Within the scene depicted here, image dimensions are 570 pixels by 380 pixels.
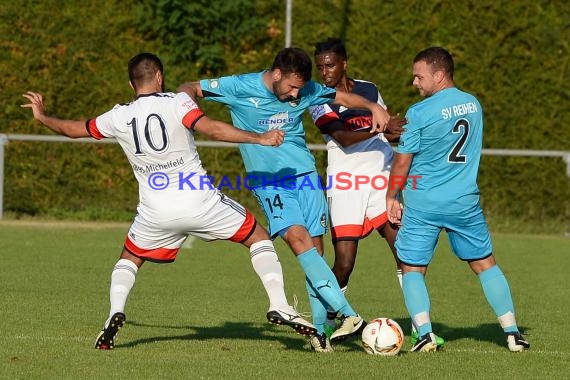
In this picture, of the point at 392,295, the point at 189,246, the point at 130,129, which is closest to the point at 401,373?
the point at 130,129

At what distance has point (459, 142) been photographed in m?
8.17

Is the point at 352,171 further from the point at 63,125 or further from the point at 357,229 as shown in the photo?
the point at 63,125

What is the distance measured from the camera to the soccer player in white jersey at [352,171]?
948 centimetres

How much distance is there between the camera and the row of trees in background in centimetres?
1928

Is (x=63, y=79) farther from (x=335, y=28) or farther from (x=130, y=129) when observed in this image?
(x=130, y=129)

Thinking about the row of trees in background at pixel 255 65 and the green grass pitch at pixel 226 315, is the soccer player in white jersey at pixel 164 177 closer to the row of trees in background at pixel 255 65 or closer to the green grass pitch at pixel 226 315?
the green grass pitch at pixel 226 315

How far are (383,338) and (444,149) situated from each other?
1395 mm

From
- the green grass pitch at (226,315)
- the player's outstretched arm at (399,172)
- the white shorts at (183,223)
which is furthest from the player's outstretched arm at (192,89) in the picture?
the green grass pitch at (226,315)

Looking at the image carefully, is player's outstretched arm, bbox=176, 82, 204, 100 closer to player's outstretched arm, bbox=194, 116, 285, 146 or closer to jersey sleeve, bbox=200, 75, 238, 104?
jersey sleeve, bbox=200, 75, 238, 104

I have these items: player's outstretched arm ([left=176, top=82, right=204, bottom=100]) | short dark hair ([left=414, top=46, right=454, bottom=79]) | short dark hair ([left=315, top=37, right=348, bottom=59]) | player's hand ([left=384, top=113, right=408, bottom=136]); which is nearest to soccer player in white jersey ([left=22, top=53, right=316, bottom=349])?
player's outstretched arm ([left=176, top=82, right=204, bottom=100])

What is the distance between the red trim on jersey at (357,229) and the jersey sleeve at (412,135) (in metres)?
1.67

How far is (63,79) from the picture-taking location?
63.6ft

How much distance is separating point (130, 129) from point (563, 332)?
401 cm

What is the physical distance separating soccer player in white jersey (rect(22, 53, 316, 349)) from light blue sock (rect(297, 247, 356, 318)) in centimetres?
25
